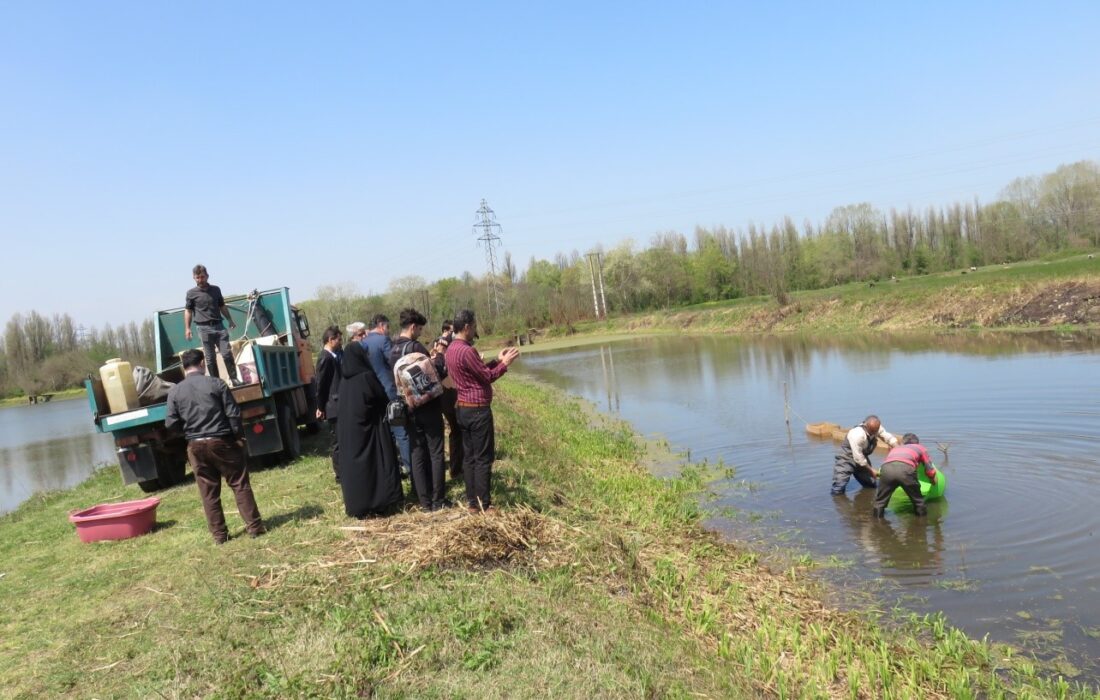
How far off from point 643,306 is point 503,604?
78580mm

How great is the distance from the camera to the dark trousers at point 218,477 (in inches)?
283

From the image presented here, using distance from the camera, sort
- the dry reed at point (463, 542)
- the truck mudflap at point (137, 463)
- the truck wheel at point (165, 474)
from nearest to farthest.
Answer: the dry reed at point (463, 542), the truck mudflap at point (137, 463), the truck wheel at point (165, 474)

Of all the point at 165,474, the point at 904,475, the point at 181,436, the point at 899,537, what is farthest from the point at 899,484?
the point at 165,474

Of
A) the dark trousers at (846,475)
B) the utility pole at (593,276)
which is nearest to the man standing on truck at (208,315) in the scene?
the dark trousers at (846,475)

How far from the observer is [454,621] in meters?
4.82

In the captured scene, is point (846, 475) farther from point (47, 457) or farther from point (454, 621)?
point (47, 457)

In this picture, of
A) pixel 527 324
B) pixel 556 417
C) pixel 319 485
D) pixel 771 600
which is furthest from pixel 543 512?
pixel 527 324

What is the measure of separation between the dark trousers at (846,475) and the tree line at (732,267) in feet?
157

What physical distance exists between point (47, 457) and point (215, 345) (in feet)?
57.6

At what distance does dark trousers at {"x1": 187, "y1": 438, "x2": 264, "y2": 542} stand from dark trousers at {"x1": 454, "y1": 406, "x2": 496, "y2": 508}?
87.0 inches

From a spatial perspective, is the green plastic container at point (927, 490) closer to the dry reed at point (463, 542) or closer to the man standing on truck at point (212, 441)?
the dry reed at point (463, 542)

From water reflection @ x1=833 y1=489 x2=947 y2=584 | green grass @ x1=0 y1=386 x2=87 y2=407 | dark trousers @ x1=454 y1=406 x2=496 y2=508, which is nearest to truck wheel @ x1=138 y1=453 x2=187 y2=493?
dark trousers @ x1=454 y1=406 x2=496 y2=508

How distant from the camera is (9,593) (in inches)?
269

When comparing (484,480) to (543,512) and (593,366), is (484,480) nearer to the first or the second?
(543,512)
